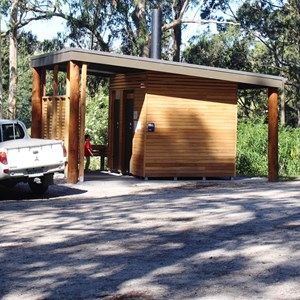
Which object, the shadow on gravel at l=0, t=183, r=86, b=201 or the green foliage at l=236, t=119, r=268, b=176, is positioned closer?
the shadow on gravel at l=0, t=183, r=86, b=201

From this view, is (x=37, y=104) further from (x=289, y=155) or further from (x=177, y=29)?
(x=177, y=29)

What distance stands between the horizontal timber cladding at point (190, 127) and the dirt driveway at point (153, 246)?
3.79 m

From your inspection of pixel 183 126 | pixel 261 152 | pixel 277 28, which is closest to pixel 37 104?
pixel 183 126

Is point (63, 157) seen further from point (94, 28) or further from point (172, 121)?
point (94, 28)

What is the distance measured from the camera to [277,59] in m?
48.0

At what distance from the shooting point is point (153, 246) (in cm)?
1027

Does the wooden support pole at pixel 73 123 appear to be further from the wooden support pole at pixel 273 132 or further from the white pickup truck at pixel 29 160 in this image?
the wooden support pole at pixel 273 132

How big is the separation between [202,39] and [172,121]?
94.8ft

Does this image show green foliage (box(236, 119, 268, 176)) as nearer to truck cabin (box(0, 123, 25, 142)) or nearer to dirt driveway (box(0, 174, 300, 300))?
truck cabin (box(0, 123, 25, 142))

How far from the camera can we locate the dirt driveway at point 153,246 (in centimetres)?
783

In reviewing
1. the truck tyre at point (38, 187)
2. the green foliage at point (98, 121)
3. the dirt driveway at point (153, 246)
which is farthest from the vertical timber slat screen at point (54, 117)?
the green foliage at point (98, 121)

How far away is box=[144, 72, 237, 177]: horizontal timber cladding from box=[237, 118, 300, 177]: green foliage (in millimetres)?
6393

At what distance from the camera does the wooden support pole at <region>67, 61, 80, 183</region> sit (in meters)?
19.5

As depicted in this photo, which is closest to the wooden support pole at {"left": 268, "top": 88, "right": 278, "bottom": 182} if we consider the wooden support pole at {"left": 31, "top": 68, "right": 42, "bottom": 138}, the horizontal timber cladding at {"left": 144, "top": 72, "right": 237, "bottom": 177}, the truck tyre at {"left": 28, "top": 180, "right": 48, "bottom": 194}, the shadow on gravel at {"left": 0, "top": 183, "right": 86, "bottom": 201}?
the horizontal timber cladding at {"left": 144, "top": 72, "right": 237, "bottom": 177}
